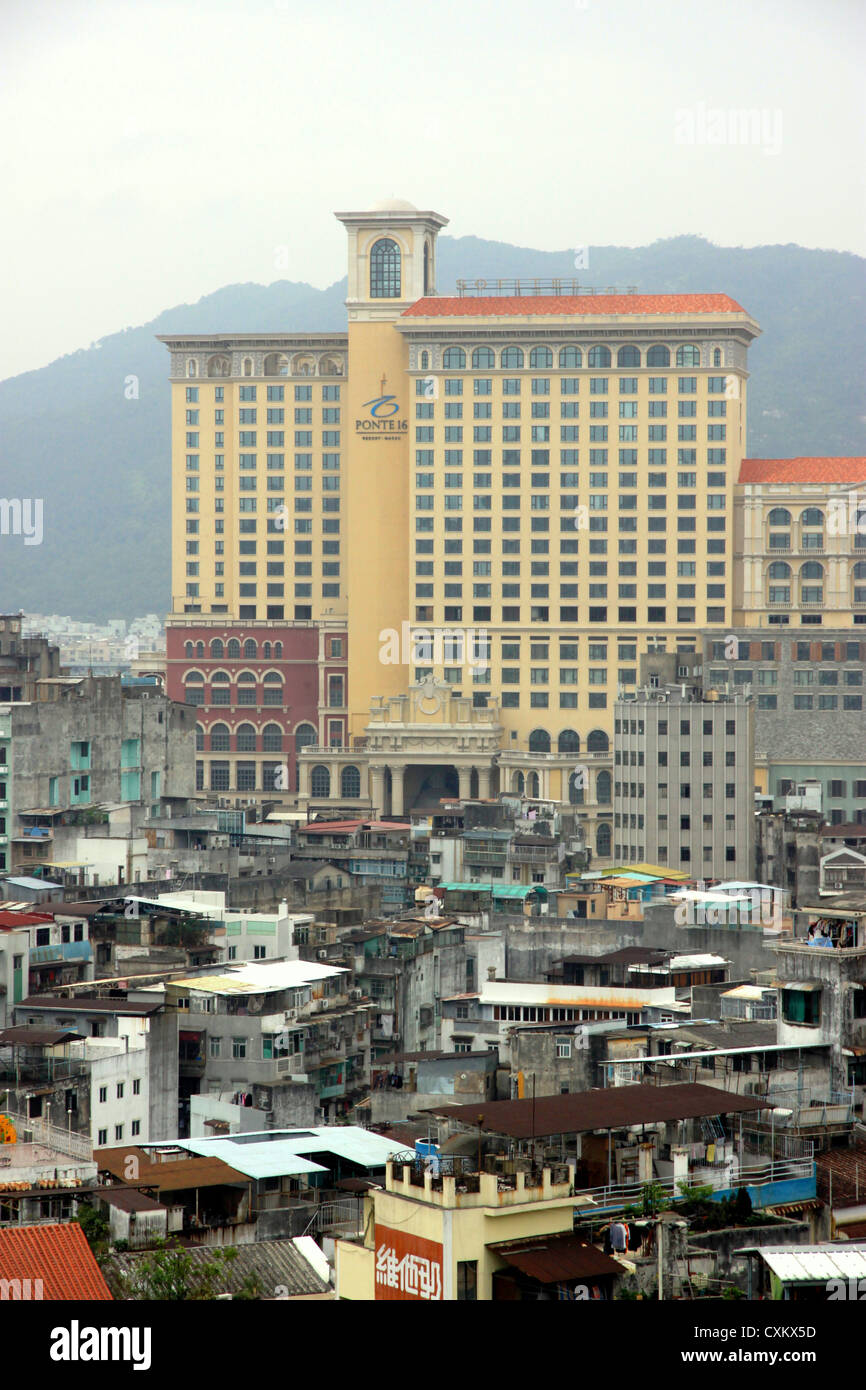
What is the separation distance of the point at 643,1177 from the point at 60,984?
31.8m

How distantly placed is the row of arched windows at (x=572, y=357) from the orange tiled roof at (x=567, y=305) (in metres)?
2.68

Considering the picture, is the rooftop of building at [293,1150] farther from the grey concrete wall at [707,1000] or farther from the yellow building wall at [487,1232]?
the grey concrete wall at [707,1000]

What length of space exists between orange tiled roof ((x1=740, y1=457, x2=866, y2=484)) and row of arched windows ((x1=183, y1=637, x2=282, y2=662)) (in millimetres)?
39101

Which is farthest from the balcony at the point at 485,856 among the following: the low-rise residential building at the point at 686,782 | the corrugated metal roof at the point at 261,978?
the corrugated metal roof at the point at 261,978

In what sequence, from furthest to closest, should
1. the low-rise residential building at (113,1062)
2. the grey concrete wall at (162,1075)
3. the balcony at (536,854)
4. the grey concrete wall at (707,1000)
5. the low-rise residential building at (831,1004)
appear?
the balcony at (536,854)
the grey concrete wall at (707,1000)
the grey concrete wall at (162,1075)
the low-rise residential building at (113,1062)
the low-rise residential building at (831,1004)

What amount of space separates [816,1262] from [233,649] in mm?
138603

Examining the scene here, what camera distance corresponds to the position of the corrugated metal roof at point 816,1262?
21953mm

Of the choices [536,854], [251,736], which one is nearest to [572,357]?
[251,736]

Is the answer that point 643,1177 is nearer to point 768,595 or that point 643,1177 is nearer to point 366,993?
point 366,993

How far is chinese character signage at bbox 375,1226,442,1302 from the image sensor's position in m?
22.5

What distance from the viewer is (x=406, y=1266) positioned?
2288 centimetres

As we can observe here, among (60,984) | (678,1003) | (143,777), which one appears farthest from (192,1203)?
(143,777)

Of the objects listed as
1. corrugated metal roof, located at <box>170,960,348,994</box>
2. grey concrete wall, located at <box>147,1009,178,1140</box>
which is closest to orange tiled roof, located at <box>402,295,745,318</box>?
corrugated metal roof, located at <box>170,960,348,994</box>

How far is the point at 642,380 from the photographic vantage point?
151m
